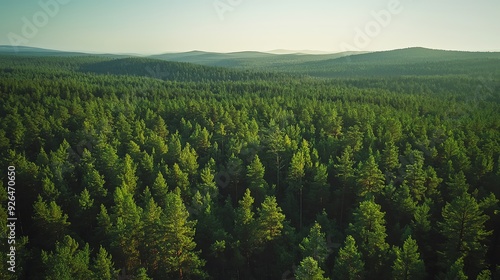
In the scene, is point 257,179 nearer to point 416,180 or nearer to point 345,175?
point 345,175

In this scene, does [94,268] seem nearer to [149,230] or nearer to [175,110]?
[149,230]

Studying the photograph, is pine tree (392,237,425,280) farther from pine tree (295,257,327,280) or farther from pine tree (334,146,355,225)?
pine tree (334,146,355,225)

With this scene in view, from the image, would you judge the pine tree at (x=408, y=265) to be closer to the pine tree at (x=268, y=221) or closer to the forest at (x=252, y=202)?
the forest at (x=252, y=202)

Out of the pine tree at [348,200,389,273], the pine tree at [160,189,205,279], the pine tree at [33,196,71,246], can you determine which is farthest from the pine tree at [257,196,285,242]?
the pine tree at [33,196,71,246]

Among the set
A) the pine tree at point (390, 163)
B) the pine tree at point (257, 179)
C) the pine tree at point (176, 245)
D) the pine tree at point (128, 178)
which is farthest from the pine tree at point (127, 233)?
the pine tree at point (390, 163)

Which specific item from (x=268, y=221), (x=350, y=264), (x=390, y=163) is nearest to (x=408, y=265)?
(x=350, y=264)

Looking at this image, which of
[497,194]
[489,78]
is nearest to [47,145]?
[497,194]
